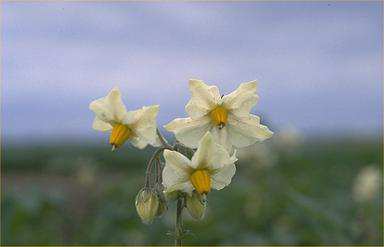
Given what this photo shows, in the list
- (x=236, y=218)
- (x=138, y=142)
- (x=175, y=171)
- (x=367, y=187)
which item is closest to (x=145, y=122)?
(x=138, y=142)

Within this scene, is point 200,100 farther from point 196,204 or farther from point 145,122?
point 196,204

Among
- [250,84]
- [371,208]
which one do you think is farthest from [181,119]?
[371,208]

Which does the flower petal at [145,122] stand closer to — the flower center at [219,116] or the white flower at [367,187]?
the flower center at [219,116]

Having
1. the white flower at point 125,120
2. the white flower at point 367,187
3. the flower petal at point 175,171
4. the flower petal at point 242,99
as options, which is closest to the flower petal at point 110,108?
the white flower at point 125,120

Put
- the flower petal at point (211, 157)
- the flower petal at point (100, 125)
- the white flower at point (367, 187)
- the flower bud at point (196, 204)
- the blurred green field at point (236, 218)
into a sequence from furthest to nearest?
the white flower at point (367, 187) → the blurred green field at point (236, 218) → the flower petal at point (100, 125) → the flower bud at point (196, 204) → the flower petal at point (211, 157)

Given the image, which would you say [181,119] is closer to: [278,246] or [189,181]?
[189,181]

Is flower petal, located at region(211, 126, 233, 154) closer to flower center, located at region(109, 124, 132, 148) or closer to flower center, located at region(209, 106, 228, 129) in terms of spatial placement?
flower center, located at region(209, 106, 228, 129)
